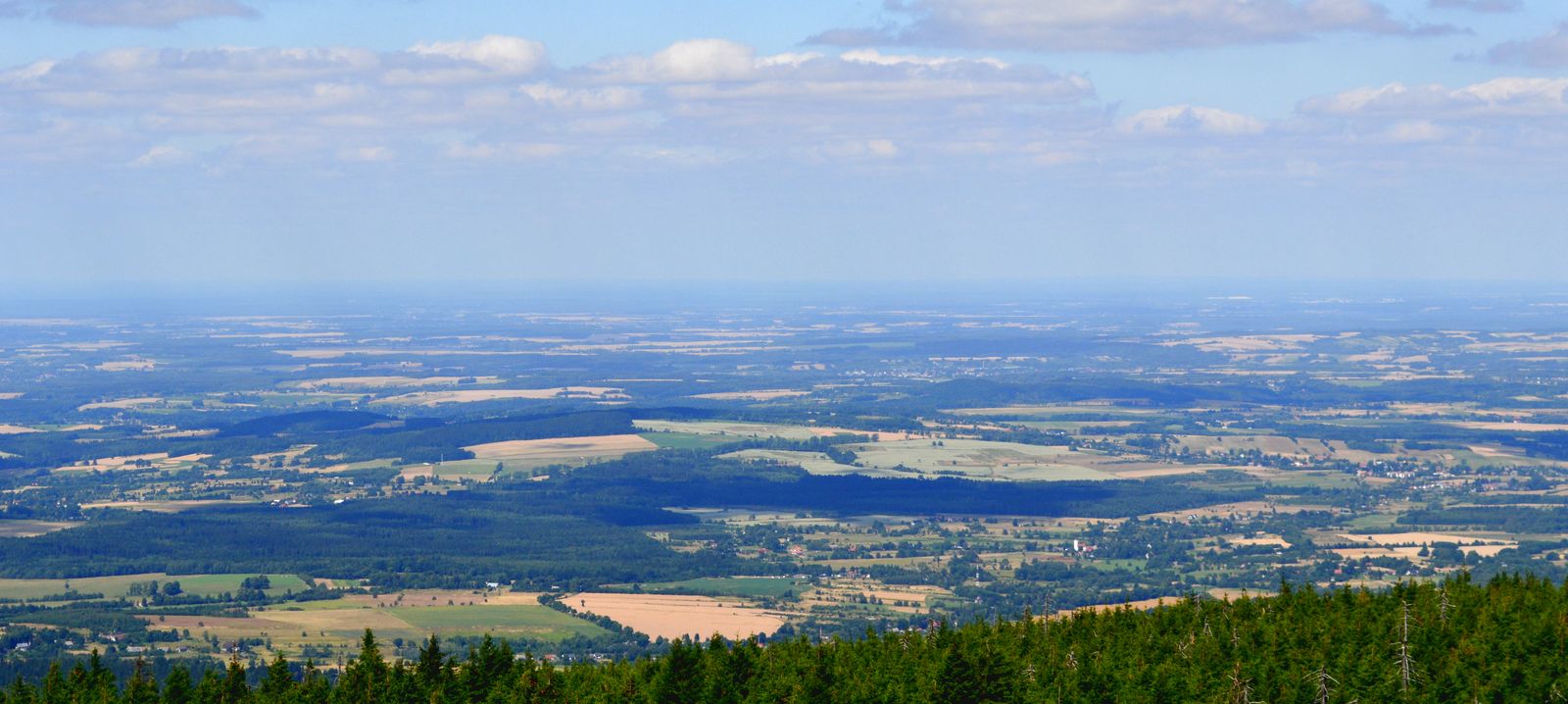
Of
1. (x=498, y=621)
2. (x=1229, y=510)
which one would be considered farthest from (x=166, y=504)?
(x=1229, y=510)

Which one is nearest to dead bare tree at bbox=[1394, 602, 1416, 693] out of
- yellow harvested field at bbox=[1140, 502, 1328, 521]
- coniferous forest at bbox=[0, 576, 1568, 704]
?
coniferous forest at bbox=[0, 576, 1568, 704]

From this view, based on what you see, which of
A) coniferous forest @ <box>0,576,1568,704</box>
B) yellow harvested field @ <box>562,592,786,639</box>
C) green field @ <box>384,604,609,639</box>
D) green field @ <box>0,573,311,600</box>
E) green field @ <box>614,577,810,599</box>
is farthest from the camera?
green field @ <box>0,573,311,600</box>

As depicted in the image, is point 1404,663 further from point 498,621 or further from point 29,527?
point 29,527

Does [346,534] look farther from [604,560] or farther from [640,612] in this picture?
[640,612]

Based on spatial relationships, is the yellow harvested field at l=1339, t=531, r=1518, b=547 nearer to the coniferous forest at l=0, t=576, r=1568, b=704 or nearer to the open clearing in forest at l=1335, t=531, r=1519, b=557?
the open clearing in forest at l=1335, t=531, r=1519, b=557

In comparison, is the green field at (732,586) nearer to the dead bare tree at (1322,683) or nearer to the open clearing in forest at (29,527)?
the open clearing in forest at (29,527)

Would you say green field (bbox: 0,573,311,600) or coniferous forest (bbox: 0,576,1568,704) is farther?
green field (bbox: 0,573,311,600)

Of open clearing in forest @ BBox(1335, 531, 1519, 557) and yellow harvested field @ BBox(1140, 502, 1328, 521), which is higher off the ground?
open clearing in forest @ BBox(1335, 531, 1519, 557)

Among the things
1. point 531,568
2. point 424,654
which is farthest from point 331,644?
point 424,654
